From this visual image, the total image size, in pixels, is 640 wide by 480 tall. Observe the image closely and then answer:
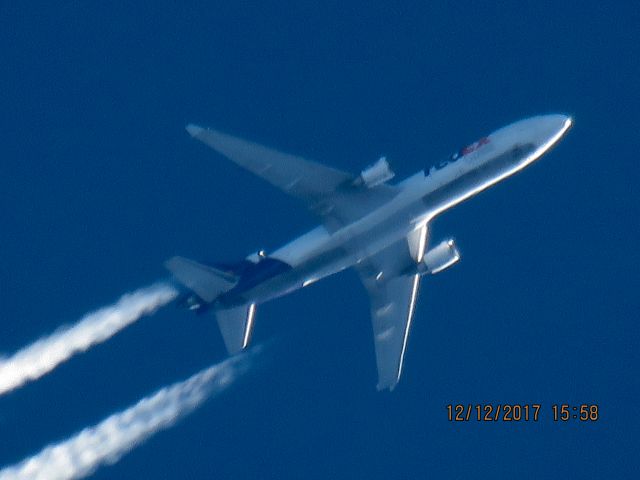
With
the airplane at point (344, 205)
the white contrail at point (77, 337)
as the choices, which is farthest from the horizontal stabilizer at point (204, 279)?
the white contrail at point (77, 337)

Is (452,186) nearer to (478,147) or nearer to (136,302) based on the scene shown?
(478,147)

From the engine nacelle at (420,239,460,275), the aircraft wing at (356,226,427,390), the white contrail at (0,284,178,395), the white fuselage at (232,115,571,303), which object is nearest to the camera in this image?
the white fuselage at (232,115,571,303)

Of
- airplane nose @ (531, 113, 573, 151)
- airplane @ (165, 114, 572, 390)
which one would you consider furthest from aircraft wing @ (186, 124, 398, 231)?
airplane nose @ (531, 113, 573, 151)

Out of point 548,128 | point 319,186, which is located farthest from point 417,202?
point 548,128

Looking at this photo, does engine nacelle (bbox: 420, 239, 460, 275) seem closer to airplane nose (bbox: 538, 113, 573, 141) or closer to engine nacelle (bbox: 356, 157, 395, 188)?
engine nacelle (bbox: 356, 157, 395, 188)

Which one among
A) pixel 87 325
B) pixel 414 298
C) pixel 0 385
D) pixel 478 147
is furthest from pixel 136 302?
pixel 478 147

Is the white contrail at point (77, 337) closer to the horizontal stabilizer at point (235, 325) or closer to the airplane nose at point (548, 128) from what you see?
the horizontal stabilizer at point (235, 325)

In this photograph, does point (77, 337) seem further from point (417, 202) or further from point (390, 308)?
point (417, 202)
